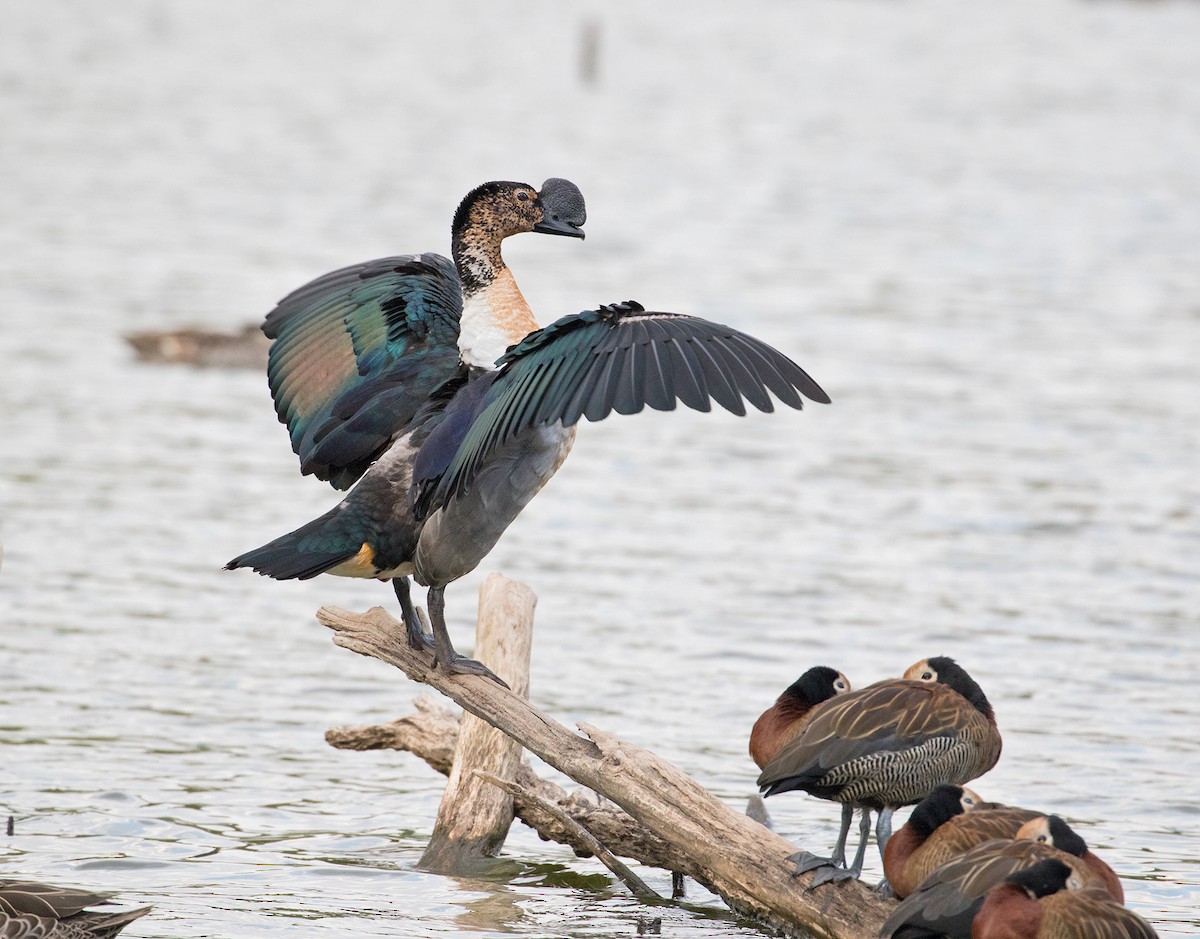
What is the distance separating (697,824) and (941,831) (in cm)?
82

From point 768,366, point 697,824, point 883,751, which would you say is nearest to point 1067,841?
point 883,751

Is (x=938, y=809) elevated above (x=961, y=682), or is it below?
below

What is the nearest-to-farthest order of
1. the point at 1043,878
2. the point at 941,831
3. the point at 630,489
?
the point at 1043,878 → the point at 941,831 → the point at 630,489

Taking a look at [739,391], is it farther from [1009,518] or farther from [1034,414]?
[1034,414]

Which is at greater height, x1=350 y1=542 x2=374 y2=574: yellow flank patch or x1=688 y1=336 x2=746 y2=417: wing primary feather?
x1=688 y1=336 x2=746 y2=417: wing primary feather

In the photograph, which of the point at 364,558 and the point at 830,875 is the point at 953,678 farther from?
the point at 364,558

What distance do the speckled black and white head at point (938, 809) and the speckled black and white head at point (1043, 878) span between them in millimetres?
669

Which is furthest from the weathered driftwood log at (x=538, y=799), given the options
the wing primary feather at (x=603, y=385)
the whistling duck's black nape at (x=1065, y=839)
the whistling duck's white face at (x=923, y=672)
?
the wing primary feather at (x=603, y=385)

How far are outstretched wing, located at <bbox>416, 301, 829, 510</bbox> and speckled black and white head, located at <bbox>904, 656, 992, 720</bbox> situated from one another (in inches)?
59.0

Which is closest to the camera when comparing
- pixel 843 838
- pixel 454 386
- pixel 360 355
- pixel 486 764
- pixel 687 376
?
pixel 687 376

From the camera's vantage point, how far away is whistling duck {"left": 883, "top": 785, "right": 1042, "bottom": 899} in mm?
5828

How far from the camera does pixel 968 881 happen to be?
5.42 meters

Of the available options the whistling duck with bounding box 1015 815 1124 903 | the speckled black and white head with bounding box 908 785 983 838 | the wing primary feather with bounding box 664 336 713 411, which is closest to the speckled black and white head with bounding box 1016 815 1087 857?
the whistling duck with bounding box 1015 815 1124 903

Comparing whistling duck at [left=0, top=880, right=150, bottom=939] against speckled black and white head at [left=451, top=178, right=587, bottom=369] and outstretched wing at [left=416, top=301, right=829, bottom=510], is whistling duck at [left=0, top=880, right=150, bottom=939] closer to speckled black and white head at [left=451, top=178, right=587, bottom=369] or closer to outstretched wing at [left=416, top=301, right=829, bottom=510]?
outstretched wing at [left=416, top=301, right=829, bottom=510]
